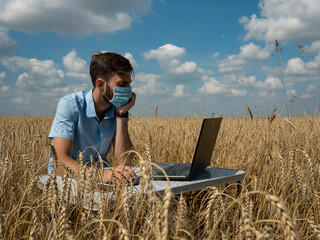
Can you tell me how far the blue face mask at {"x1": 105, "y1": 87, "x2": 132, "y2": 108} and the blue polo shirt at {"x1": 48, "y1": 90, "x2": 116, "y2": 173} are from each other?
159mm

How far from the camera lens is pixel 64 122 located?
6.66 ft

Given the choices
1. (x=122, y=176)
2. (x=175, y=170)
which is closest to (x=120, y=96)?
(x=175, y=170)

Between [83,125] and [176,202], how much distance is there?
1.45 metres

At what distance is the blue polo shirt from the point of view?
6.66 ft

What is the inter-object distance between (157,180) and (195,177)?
0.24 m

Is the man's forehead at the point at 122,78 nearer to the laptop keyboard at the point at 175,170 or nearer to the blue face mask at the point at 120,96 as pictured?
the blue face mask at the point at 120,96

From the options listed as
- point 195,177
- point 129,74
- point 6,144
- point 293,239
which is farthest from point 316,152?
point 6,144

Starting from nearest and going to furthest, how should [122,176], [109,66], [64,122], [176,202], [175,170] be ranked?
1. [176,202]
2. [122,176]
3. [175,170]
4. [64,122]
5. [109,66]

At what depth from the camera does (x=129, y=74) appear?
7.47 feet

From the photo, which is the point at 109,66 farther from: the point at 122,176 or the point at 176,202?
the point at 176,202

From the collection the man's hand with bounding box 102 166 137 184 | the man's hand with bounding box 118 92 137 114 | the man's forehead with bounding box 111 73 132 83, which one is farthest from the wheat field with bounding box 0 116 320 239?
the man's forehead with bounding box 111 73 132 83

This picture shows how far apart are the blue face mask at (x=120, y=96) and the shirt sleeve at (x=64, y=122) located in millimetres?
310

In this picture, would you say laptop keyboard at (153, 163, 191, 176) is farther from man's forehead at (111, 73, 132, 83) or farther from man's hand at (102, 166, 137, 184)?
man's forehead at (111, 73, 132, 83)

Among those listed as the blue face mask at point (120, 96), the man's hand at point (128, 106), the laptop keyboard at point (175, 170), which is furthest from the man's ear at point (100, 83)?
the laptop keyboard at point (175, 170)
